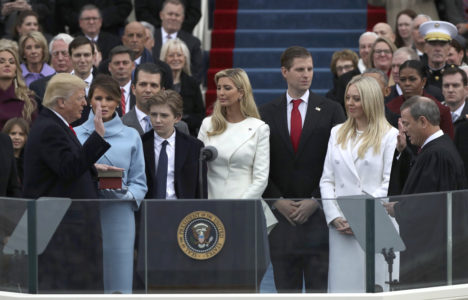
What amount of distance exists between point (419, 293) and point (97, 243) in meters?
2.14

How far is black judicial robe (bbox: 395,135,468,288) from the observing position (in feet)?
26.8

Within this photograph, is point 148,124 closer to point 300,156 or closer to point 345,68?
point 300,156

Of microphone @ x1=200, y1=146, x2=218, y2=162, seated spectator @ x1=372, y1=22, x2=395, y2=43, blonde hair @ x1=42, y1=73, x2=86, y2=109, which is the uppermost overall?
seated spectator @ x1=372, y1=22, x2=395, y2=43

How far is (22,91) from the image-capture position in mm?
11547

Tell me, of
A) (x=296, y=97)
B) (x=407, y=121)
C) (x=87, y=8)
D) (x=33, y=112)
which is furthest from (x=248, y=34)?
(x=407, y=121)

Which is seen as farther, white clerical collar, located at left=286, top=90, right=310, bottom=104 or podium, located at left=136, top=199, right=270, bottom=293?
white clerical collar, located at left=286, top=90, right=310, bottom=104

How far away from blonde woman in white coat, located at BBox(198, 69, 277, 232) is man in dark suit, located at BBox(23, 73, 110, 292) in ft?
3.80

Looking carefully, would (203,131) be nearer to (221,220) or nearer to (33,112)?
(221,220)

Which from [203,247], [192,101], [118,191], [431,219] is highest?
[192,101]

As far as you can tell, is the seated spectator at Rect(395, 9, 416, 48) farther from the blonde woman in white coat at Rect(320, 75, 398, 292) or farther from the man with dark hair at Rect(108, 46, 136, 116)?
the blonde woman in white coat at Rect(320, 75, 398, 292)

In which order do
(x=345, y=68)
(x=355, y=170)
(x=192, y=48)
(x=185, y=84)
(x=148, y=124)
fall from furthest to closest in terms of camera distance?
(x=192, y=48) → (x=345, y=68) → (x=185, y=84) → (x=148, y=124) → (x=355, y=170)

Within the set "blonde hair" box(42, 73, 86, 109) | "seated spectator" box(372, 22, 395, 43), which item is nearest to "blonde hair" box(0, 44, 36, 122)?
"blonde hair" box(42, 73, 86, 109)

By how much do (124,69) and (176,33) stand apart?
3093mm

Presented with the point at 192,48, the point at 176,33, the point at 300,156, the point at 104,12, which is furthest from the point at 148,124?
the point at 104,12
